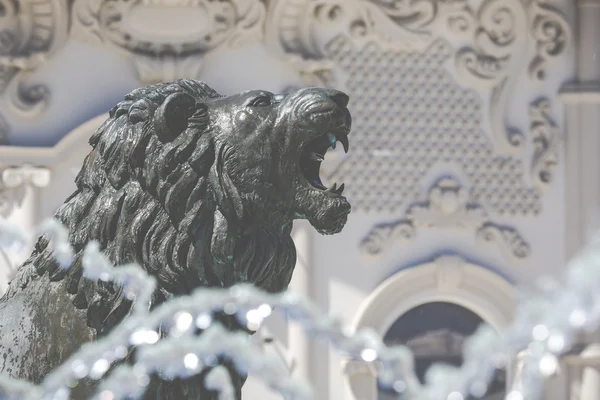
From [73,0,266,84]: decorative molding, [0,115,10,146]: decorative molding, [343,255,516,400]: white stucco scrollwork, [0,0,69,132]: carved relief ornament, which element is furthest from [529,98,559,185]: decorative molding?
[0,115,10,146]: decorative molding

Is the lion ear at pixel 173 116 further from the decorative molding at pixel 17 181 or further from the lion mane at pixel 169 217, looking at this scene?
the decorative molding at pixel 17 181

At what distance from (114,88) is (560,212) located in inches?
96.9

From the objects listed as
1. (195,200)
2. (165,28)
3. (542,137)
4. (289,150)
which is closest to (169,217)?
(195,200)

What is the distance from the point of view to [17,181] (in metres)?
7.94

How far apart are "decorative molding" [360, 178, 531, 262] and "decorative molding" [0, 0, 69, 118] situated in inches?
72.8

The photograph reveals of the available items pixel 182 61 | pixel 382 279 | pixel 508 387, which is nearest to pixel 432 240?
pixel 382 279

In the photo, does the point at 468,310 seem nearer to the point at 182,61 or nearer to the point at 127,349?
the point at 182,61

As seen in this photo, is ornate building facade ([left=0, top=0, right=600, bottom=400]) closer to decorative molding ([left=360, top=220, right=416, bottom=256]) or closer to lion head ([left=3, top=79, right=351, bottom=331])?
decorative molding ([left=360, top=220, right=416, bottom=256])

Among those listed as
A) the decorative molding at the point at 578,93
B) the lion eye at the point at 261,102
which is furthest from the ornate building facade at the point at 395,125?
the lion eye at the point at 261,102

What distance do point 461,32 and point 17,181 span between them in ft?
7.90

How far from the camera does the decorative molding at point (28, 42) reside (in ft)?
26.0

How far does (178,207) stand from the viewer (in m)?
1.77

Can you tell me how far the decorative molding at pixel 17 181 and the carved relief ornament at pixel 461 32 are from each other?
53.9 inches

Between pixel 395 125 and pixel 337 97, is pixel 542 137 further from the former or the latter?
pixel 337 97
